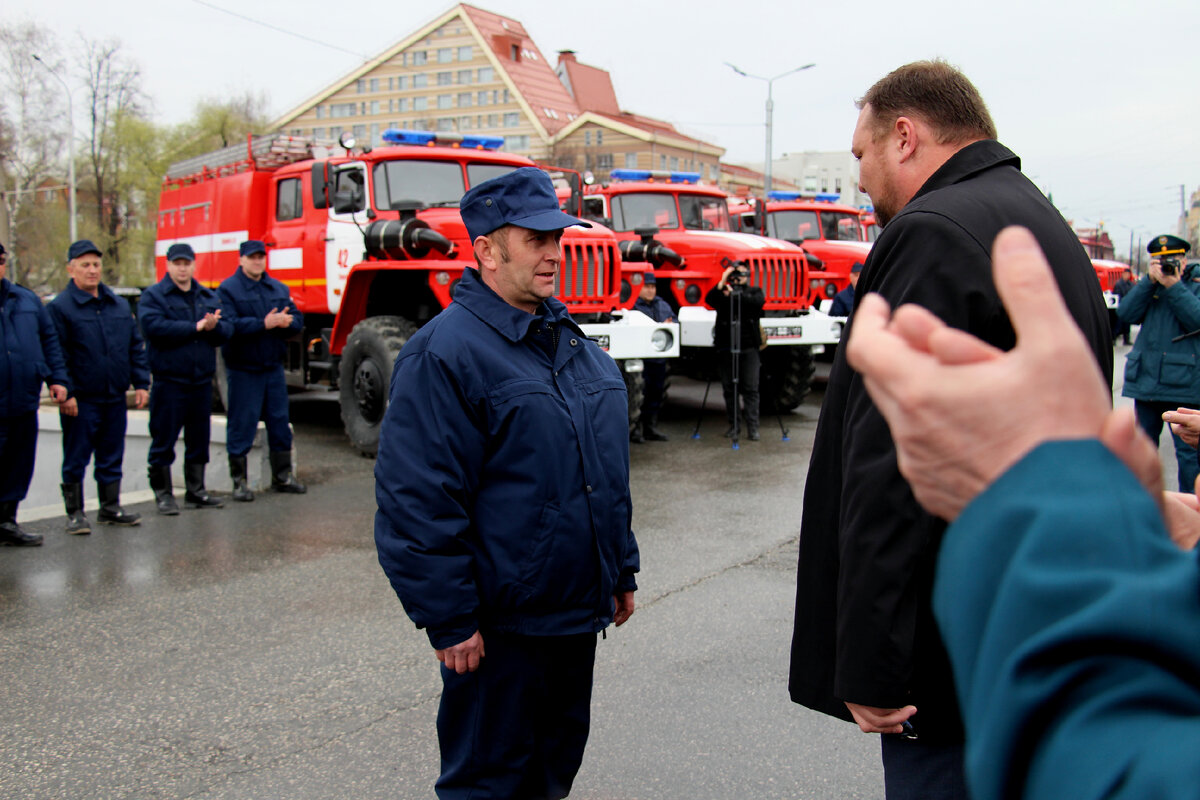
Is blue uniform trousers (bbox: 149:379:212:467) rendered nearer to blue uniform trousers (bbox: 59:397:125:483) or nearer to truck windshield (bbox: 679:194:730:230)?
blue uniform trousers (bbox: 59:397:125:483)

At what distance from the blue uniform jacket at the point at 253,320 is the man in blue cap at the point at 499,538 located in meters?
5.44

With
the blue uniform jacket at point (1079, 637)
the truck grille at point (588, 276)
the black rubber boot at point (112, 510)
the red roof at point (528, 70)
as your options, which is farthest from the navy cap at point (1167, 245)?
the red roof at point (528, 70)

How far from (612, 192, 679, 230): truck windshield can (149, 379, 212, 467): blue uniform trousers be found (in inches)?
225

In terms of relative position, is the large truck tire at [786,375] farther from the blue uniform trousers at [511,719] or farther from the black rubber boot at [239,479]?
the blue uniform trousers at [511,719]

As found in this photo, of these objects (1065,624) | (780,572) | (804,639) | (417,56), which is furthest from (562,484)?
(417,56)

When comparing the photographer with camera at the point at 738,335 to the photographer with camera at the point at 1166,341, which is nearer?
the photographer with camera at the point at 1166,341

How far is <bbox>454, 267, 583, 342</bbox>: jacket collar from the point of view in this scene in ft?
7.71

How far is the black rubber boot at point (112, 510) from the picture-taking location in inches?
256

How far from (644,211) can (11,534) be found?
7686 millimetres

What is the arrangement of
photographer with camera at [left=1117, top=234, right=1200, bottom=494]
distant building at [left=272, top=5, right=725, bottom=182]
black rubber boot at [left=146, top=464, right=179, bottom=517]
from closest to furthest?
photographer with camera at [left=1117, top=234, right=1200, bottom=494], black rubber boot at [left=146, top=464, right=179, bottom=517], distant building at [left=272, top=5, right=725, bottom=182]

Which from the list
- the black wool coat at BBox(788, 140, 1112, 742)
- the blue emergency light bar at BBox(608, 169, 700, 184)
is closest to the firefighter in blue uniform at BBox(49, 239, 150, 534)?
the black wool coat at BBox(788, 140, 1112, 742)

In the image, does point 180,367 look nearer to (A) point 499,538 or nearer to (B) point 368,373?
(B) point 368,373

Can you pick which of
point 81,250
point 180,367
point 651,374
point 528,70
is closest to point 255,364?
point 180,367

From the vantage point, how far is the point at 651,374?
1017 cm
